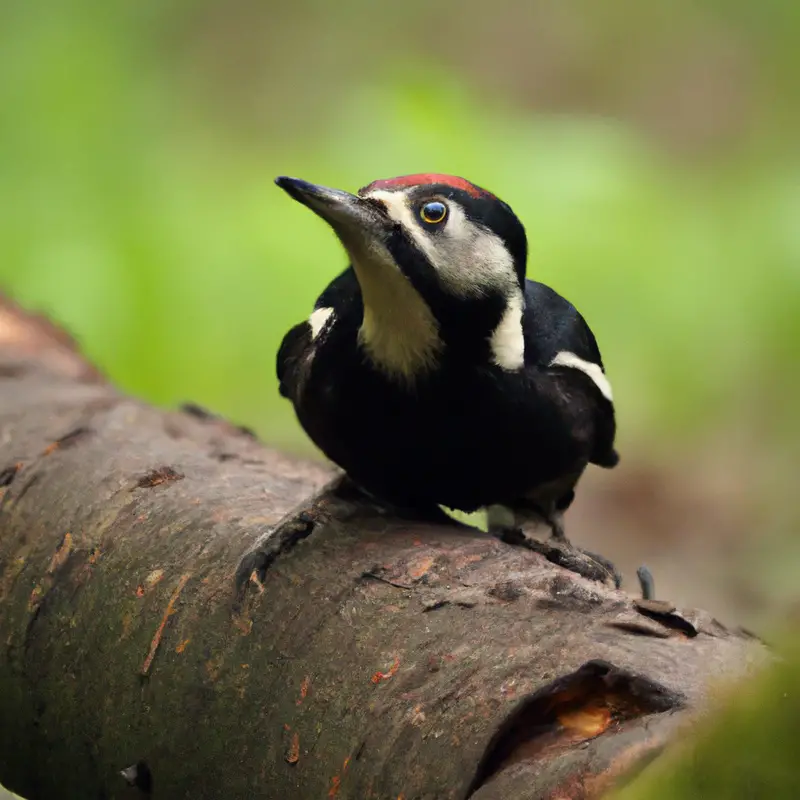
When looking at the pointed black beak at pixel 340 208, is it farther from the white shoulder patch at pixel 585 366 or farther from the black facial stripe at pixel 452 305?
the white shoulder patch at pixel 585 366

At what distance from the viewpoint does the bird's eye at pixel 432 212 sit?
151 cm

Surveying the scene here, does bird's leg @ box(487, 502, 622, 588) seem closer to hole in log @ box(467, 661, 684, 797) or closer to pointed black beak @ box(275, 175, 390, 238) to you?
hole in log @ box(467, 661, 684, 797)

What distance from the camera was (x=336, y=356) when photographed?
158 cm

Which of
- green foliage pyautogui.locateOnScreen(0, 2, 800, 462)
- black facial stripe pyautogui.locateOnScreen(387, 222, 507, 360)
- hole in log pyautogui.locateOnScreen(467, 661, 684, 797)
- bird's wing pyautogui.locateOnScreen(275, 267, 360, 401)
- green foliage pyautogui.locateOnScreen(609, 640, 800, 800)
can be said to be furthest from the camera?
green foliage pyautogui.locateOnScreen(0, 2, 800, 462)

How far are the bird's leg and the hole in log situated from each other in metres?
0.26

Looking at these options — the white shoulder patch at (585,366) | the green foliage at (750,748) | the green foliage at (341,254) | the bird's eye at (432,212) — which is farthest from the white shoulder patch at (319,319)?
the green foliage at (341,254)

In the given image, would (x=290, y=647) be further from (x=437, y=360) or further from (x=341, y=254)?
(x=341, y=254)

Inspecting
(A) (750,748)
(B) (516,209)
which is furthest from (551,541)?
(B) (516,209)

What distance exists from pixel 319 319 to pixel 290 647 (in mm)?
562

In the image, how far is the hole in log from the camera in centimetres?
104

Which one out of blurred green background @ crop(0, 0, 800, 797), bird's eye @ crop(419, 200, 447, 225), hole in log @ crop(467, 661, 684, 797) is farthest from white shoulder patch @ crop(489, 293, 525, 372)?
blurred green background @ crop(0, 0, 800, 797)

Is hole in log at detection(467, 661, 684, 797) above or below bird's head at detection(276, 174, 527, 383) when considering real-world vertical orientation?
below

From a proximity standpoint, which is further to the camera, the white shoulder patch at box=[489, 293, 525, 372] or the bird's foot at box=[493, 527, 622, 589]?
the white shoulder patch at box=[489, 293, 525, 372]

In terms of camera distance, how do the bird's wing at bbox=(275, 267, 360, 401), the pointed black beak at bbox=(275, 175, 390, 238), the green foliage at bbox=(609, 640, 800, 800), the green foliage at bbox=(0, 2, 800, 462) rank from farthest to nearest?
the green foliage at bbox=(0, 2, 800, 462), the bird's wing at bbox=(275, 267, 360, 401), the pointed black beak at bbox=(275, 175, 390, 238), the green foliage at bbox=(609, 640, 800, 800)
